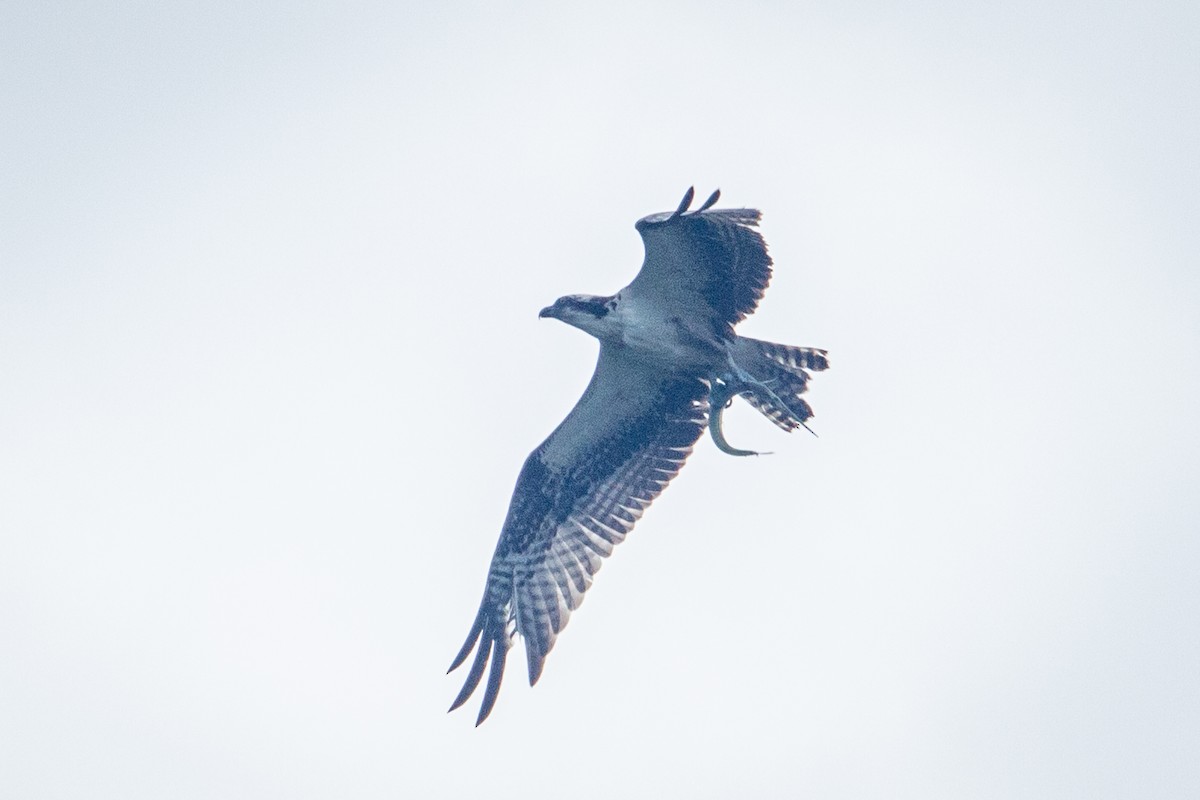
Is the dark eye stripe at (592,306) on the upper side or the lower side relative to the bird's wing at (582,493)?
upper

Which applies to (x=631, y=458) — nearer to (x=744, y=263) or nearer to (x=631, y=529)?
(x=631, y=529)

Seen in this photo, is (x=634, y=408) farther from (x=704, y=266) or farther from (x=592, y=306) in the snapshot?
(x=704, y=266)

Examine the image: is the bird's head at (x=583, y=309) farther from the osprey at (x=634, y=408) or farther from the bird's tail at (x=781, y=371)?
the bird's tail at (x=781, y=371)

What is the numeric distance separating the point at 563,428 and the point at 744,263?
274 cm

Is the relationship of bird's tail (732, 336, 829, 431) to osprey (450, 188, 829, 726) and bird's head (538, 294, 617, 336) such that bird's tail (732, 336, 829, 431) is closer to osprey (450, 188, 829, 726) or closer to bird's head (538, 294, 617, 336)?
osprey (450, 188, 829, 726)

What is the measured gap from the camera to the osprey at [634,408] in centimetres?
1345

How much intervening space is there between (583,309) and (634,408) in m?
1.35

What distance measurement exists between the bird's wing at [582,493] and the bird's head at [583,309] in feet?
1.55

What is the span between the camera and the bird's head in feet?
45.8

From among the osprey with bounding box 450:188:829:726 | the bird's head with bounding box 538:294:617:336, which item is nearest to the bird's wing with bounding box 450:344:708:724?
the osprey with bounding box 450:188:829:726

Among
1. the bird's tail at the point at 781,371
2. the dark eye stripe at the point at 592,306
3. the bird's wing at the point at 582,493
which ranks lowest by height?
the bird's wing at the point at 582,493

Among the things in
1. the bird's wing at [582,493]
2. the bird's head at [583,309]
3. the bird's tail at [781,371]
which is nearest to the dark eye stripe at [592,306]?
the bird's head at [583,309]

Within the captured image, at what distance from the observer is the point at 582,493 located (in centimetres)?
1517

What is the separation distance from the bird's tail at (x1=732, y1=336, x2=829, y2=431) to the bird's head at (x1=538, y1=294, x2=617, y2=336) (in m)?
1.21
